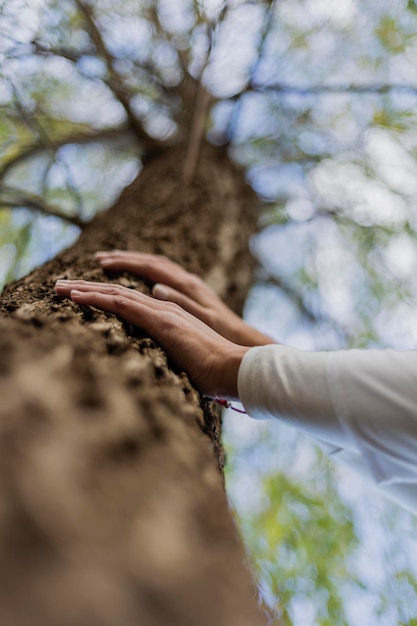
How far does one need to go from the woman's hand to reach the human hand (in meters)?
0.26

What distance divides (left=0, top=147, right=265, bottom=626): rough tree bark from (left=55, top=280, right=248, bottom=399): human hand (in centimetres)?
5

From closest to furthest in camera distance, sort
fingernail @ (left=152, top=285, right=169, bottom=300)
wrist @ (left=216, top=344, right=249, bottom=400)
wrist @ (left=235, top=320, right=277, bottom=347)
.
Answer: wrist @ (left=216, top=344, right=249, bottom=400) → fingernail @ (left=152, top=285, right=169, bottom=300) → wrist @ (left=235, top=320, right=277, bottom=347)

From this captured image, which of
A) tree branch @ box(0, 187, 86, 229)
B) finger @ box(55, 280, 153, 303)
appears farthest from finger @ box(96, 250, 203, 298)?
tree branch @ box(0, 187, 86, 229)

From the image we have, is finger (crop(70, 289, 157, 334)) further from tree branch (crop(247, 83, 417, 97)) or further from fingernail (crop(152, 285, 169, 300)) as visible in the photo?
tree branch (crop(247, 83, 417, 97))

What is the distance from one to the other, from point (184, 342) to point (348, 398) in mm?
313

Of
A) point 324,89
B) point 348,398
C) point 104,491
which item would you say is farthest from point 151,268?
point 324,89

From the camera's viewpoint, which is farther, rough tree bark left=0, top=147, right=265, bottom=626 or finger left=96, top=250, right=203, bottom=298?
finger left=96, top=250, right=203, bottom=298

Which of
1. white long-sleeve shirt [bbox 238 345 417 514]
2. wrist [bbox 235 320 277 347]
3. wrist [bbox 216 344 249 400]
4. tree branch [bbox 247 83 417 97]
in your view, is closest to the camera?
white long-sleeve shirt [bbox 238 345 417 514]

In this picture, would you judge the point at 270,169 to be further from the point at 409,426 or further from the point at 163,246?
the point at 409,426

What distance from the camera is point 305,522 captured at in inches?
83.0

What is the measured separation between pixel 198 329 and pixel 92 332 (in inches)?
8.6

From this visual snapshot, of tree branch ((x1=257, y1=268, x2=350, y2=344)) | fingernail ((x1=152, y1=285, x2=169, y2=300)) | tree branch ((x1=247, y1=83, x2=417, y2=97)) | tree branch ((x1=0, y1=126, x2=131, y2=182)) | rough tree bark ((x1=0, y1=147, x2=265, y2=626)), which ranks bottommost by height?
tree branch ((x1=257, y1=268, x2=350, y2=344))

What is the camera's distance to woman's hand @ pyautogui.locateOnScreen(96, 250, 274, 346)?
115cm

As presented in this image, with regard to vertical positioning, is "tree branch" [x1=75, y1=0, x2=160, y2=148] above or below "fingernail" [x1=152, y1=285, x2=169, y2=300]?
above
